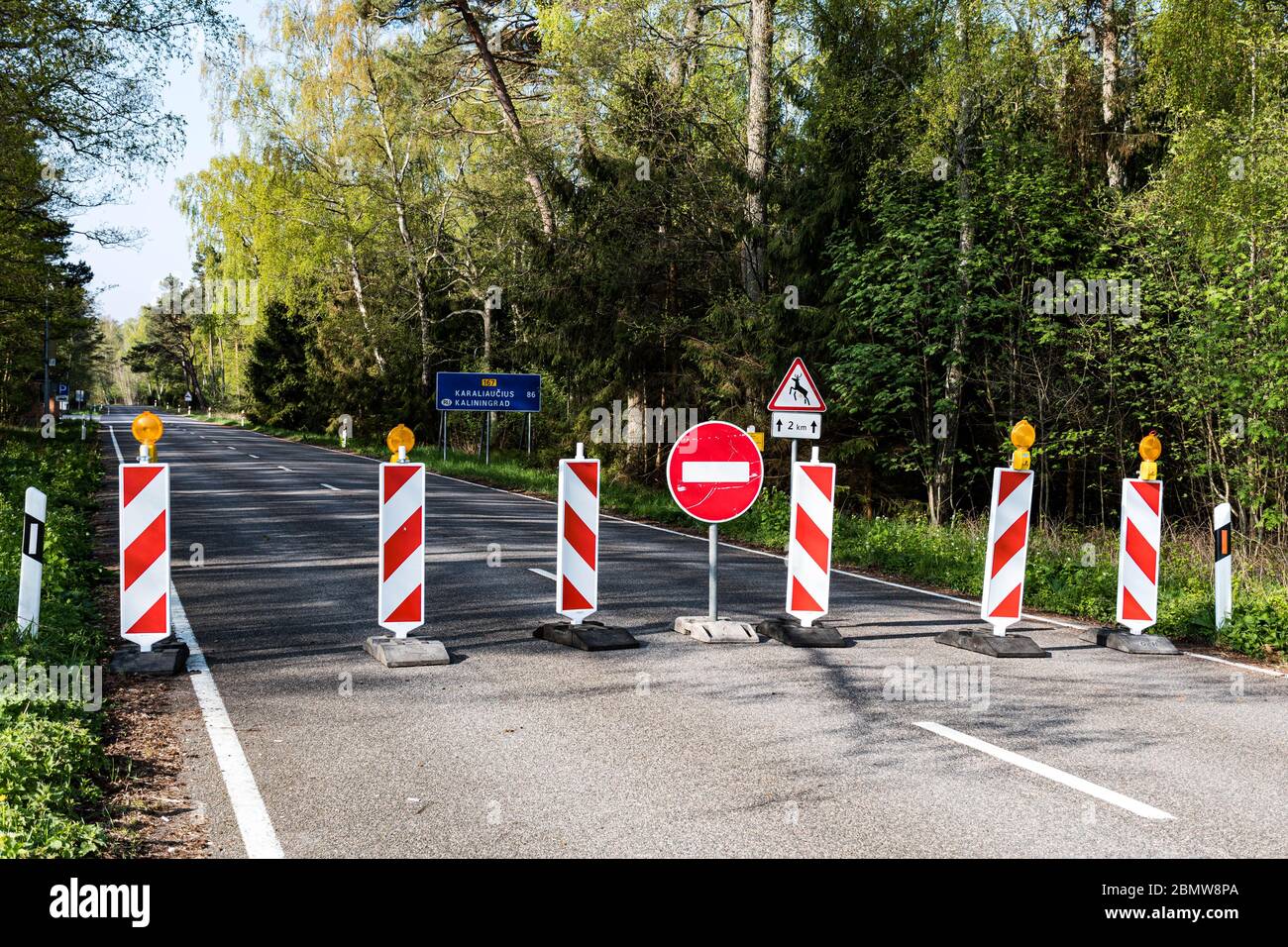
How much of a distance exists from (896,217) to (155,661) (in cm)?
1787

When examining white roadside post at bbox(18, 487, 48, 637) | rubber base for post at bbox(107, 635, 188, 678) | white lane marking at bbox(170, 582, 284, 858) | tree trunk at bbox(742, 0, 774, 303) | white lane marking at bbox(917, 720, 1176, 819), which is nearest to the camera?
white lane marking at bbox(170, 582, 284, 858)

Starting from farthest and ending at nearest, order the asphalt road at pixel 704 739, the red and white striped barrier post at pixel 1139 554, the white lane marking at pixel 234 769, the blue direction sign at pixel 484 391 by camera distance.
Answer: the blue direction sign at pixel 484 391 → the red and white striped barrier post at pixel 1139 554 → the asphalt road at pixel 704 739 → the white lane marking at pixel 234 769

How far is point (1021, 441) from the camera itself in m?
8.57

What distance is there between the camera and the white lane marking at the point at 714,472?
928 cm

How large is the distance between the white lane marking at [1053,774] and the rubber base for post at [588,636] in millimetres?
2850

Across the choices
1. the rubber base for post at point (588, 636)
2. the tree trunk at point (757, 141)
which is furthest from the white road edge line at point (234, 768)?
the tree trunk at point (757, 141)

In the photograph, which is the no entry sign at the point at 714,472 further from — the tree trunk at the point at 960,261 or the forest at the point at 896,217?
the tree trunk at the point at 960,261

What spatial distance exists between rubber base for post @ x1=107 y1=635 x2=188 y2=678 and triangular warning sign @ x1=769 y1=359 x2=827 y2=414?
588cm

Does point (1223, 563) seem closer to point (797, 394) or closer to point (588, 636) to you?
point (797, 394)

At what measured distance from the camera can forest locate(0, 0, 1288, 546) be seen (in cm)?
1766

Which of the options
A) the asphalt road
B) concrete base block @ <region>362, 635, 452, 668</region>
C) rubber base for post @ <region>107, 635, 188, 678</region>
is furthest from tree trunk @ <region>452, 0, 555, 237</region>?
rubber base for post @ <region>107, 635, 188, 678</region>

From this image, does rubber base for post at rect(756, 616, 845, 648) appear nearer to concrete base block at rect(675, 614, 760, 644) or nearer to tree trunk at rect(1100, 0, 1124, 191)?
concrete base block at rect(675, 614, 760, 644)

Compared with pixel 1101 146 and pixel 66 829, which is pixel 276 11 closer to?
pixel 1101 146
